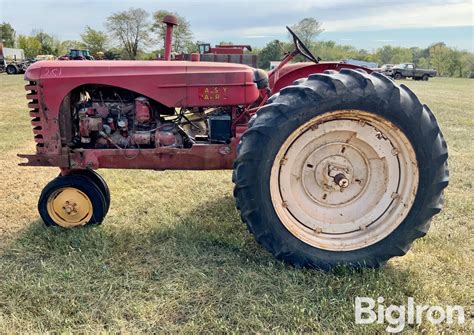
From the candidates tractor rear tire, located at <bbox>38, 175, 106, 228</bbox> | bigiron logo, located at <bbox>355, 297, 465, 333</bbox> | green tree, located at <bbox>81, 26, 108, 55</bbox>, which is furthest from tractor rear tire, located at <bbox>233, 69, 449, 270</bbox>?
green tree, located at <bbox>81, 26, 108, 55</bbox>

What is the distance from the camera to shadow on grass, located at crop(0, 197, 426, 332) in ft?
7.08

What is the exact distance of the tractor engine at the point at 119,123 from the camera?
308cm

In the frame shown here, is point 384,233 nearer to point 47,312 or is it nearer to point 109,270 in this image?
point 109,270

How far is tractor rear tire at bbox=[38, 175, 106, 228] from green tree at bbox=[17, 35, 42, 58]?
207ft

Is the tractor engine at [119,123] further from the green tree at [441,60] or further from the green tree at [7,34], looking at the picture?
the green tree at [7,34]

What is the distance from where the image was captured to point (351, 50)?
183 ft

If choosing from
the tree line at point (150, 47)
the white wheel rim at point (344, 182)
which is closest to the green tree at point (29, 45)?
the tree line at point (150, 47)

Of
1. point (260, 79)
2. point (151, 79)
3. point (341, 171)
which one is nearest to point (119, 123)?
point (151, 79)

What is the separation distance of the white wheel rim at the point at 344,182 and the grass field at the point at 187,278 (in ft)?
0.93

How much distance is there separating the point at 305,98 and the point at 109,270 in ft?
5.61

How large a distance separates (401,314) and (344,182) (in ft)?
2.84

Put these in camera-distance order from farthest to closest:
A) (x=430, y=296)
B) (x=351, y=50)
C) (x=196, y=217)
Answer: (x=351, y=50)
(x=196, y=217)
(x=430, y=296)

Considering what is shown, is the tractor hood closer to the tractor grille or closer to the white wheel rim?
the tractor grille

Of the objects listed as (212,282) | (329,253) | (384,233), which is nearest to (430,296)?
(384,233)
